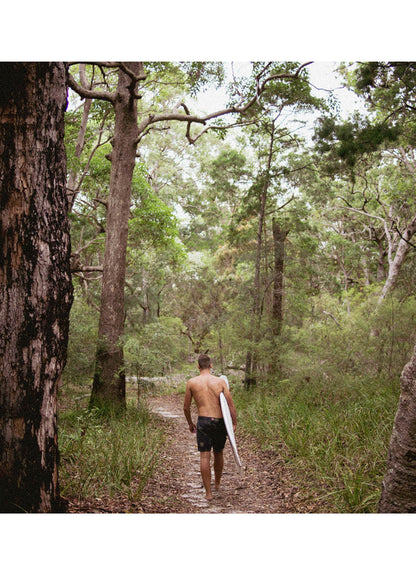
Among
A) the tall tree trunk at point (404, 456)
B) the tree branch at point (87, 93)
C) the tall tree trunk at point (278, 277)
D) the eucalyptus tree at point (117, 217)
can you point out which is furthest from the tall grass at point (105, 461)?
the tall tree trunk at point (278, 277)

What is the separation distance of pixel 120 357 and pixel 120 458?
370cm

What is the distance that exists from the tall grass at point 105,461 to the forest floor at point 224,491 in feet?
0.42

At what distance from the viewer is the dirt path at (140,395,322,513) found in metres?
3.94

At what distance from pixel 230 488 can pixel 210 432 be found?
3.50 feet

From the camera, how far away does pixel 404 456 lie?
2734 mm

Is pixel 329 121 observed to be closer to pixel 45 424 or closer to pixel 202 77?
pixel 202 77

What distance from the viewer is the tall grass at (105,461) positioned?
3670 millimetres

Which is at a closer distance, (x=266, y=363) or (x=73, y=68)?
(x=266, y=363)

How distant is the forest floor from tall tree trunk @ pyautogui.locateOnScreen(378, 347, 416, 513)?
3.58ft

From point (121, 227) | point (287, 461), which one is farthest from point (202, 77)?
point (287, 461)

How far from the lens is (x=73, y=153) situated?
10.3 m

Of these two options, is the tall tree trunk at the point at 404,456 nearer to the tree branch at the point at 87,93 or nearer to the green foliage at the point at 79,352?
the green foliage at the point at 79,352

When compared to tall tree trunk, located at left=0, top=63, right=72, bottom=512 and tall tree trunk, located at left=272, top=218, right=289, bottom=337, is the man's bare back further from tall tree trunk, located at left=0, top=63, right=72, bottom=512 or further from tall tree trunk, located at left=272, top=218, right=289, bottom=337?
tall tree trunk, located at left=272, top=218, right=289, bottom=337

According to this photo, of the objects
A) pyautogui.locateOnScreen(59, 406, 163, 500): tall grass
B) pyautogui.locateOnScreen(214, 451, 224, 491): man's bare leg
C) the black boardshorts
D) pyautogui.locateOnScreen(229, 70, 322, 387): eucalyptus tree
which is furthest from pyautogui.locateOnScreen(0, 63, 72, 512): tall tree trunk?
pyautogui.locateOnScreen(229, 70, 322, 387): eucalyptus tree
